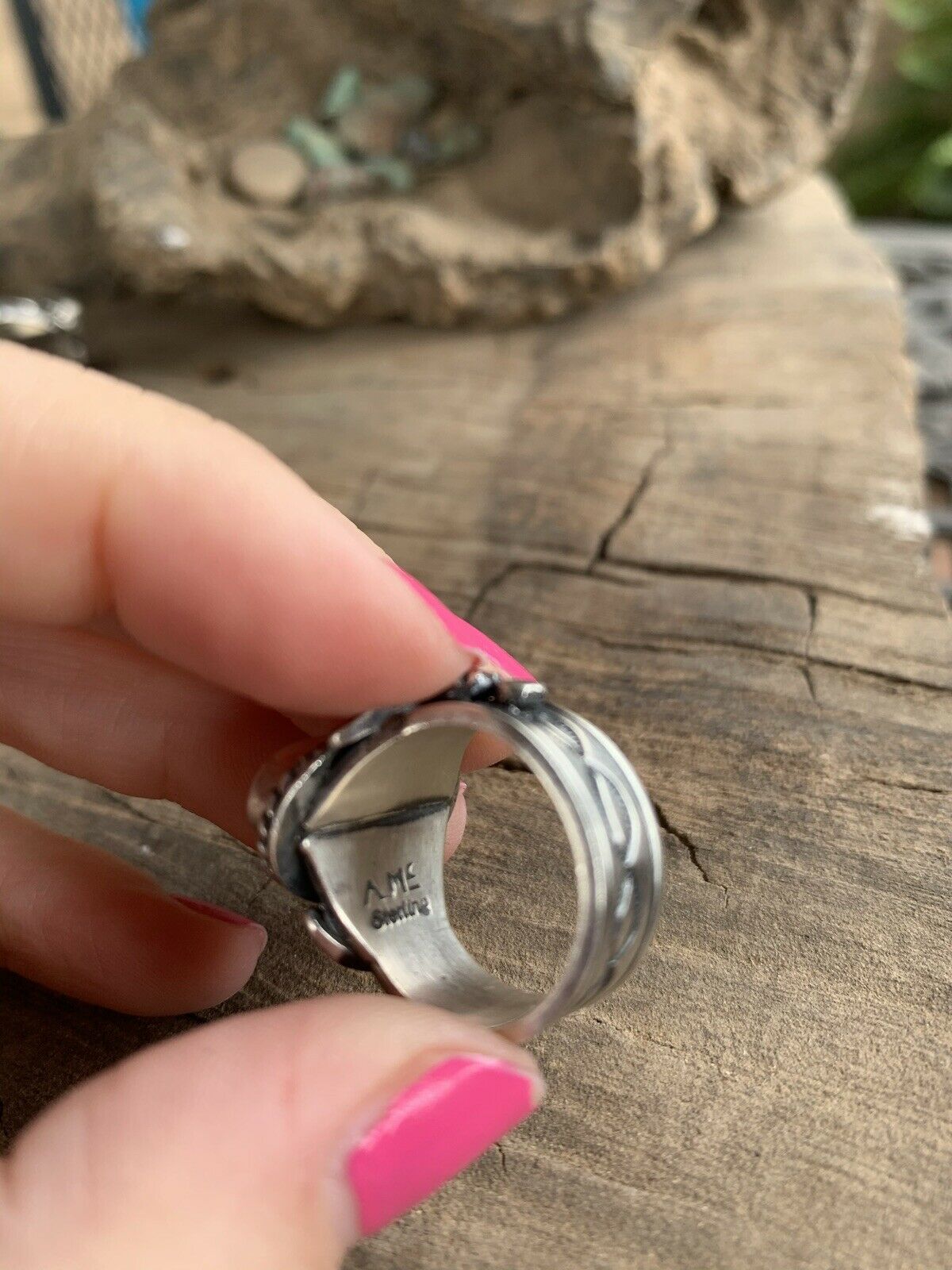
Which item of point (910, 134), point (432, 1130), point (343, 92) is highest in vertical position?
point (343, 92)

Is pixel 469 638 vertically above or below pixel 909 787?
above

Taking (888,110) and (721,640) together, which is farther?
(888,110)

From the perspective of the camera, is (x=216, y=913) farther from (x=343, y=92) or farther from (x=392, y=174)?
(x=343, y=92)

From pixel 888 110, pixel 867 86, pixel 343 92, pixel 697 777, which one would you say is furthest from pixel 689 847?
pixel 867 86

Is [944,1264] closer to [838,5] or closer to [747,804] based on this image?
[747,804]

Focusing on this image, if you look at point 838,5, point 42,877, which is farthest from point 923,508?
point 838,5

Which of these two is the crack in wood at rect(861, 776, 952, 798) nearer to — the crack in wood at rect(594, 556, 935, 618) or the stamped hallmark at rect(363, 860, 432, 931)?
the crack in wood at rect(594, 556, 935, 618)

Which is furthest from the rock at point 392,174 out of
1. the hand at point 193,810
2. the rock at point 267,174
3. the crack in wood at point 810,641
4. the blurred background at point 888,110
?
the hand at point 193,810
